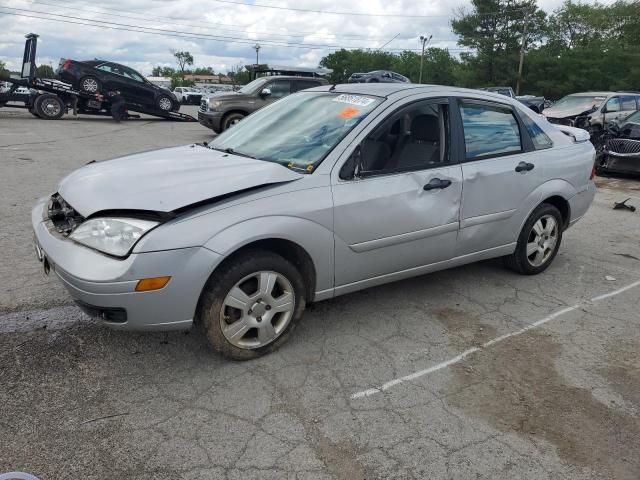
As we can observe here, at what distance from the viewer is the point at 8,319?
3.60m

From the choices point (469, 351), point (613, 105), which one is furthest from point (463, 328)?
point (613, 105)

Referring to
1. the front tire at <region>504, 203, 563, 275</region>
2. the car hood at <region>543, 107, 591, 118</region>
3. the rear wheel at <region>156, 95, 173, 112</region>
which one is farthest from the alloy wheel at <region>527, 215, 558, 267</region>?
the rear wheel at <region>156, 95, 173, 112</region>

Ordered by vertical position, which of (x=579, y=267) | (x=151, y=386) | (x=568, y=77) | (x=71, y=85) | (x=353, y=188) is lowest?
(x=151, y=386)

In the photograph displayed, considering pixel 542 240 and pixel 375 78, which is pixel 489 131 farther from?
pixel 375 78

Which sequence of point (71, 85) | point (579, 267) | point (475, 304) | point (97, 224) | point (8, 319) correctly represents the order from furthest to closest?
point (71, 85) < point (579, 267) < point (475, 304) < point (8, 319) < point (97, 224)

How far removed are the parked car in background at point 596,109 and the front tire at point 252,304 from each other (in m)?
13.9

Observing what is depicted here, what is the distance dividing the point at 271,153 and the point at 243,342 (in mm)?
1299

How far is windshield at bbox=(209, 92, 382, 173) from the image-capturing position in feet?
11.5

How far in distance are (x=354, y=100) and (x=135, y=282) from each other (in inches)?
80.3

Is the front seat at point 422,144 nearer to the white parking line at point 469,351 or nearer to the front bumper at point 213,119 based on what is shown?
the white parking line at point 469,351

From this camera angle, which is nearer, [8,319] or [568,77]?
[8,319]

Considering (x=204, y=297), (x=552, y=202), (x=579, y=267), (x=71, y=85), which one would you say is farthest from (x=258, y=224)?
(x=71, y=85)

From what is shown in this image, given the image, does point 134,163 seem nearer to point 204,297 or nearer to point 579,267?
point 204,297

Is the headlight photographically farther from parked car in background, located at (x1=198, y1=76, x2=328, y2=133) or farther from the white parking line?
parked car in background, located at (x1=198, y1=76, x2=328, y2=133)
